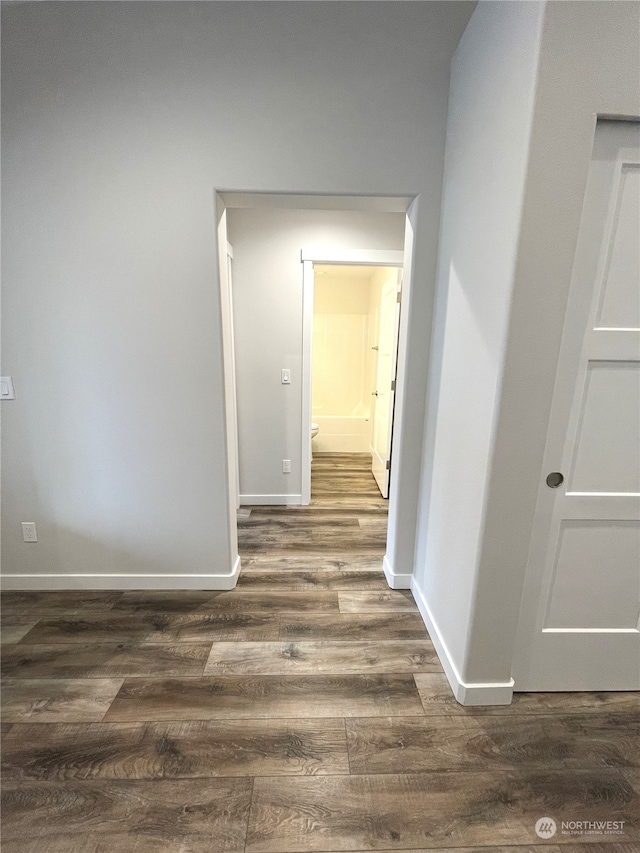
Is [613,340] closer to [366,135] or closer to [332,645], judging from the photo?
[366,135]

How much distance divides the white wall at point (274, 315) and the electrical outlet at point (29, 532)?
1.50 metres

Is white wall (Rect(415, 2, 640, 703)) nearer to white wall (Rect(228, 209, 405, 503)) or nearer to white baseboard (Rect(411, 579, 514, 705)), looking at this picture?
white baseboard (Rect(411, 579, 514, 705))

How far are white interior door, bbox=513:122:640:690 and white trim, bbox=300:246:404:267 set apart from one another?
1.81 metres

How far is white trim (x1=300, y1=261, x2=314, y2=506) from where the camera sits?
2.88m

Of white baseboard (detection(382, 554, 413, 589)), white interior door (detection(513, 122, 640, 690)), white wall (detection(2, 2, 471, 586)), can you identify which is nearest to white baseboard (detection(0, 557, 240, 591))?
white wall (detection(2, 2, 471, 586))

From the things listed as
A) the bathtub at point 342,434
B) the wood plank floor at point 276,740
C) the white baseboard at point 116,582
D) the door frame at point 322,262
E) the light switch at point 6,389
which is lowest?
the wood plank floor at point 276,740

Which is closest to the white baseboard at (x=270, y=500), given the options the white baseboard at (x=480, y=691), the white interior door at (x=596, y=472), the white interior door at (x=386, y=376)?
the white interior door at (x=386, y=376)

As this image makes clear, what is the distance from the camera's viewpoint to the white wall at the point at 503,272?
1.04 metres

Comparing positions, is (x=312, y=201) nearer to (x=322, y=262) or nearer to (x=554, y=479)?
(x=322, y=262)

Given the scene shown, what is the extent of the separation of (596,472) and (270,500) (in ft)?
8.11

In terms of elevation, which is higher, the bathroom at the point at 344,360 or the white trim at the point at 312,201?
the white trim at the point at 312,201

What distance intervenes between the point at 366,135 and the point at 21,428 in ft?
7.39

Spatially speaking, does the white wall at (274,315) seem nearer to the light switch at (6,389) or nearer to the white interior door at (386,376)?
the white interior door at (386,376)

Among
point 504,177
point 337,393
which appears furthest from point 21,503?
point 337,393
